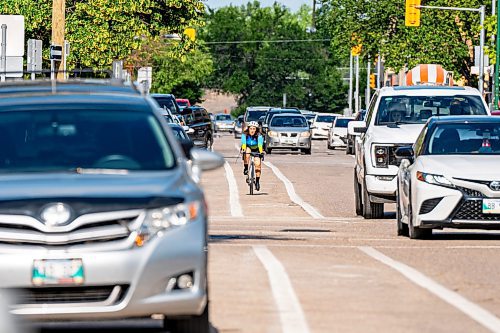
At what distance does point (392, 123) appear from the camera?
86.6ft

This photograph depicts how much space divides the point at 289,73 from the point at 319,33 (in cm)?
529

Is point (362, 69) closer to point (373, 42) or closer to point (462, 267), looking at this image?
point (373, 42)

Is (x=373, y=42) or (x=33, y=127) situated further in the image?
(x=373, y=42)

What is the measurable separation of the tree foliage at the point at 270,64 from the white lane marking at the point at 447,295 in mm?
141844

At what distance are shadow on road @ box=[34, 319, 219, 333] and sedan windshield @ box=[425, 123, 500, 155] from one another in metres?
9.79

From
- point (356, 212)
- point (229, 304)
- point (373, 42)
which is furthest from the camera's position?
point (373, 42)

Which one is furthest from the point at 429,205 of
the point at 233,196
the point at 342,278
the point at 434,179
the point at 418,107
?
the point at 233,196

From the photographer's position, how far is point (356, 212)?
1103 inches

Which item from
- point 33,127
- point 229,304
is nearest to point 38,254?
point 33,127

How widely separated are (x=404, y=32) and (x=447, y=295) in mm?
70374

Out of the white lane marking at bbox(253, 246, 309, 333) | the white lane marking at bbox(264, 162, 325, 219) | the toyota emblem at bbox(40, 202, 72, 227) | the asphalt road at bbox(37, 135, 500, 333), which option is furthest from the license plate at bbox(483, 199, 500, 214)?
the toyota emblem at bbox(40, 202, 72, 227)

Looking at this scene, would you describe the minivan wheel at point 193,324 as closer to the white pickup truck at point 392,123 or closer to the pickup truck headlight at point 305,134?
the white pickup truck at point 392,123

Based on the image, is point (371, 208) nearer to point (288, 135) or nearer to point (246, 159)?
point (246, 159)

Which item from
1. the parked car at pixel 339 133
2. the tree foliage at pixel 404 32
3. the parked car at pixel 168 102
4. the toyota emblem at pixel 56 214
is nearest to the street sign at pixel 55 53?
the parked car at pixel 168 102
